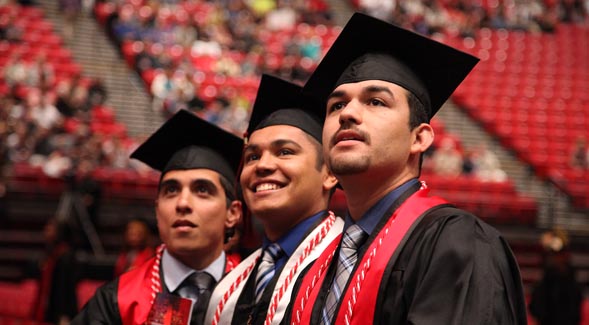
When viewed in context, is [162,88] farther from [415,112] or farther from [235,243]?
[415,112]

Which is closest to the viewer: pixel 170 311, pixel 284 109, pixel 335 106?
pixel 335 106

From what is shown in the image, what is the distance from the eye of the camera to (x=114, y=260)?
10906 mm

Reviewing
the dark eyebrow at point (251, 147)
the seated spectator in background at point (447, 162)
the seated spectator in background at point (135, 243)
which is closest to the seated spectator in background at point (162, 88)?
the seated spectator in background at point (447, 162)

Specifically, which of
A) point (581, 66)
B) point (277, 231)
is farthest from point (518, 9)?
point (277, 231)

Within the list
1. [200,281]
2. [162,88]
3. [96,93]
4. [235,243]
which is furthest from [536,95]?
[200,281]

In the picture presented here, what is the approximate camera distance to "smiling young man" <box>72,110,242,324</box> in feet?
12.4

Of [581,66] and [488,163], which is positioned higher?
[581,66]

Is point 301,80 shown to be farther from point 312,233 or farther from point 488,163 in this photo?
point 312,233

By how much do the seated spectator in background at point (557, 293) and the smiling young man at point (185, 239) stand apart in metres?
4.18

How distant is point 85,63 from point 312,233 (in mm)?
14004

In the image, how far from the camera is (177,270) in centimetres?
394

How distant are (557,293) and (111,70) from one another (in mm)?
10829

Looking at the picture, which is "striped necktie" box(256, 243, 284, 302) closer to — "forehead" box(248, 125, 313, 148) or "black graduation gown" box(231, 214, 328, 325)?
"black graduation gown" box(231, 214, 328, 325)

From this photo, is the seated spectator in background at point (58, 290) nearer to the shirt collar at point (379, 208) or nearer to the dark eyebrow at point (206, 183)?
the dark eyebrow at point (206, 183)
